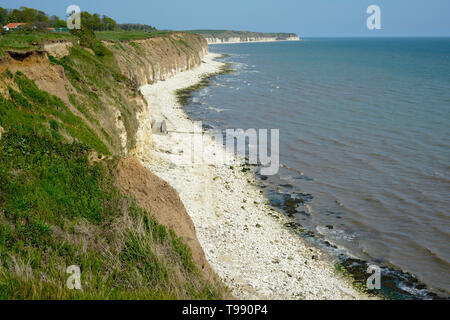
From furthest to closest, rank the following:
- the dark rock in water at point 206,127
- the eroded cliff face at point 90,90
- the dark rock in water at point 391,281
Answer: the dark rock in water at point 206,127 → the eroded cliff face at point 90,90 → the dark rock in water at point 391,281

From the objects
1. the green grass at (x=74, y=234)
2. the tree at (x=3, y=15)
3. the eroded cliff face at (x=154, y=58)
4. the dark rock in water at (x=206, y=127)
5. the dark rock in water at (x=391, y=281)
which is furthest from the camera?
the tree at (x=3, y=15)

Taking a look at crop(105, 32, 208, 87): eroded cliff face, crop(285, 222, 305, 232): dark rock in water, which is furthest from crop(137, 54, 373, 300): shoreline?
crop(105, 32, 208, 87): eroded cliff face

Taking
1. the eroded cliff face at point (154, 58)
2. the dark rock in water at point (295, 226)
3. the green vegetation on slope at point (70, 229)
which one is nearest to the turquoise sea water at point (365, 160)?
the dark rock in water at point (295, 226)

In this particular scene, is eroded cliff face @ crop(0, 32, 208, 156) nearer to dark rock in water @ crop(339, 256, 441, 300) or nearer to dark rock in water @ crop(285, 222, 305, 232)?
dark rock in water @ crop(285, 222, 305, 232)

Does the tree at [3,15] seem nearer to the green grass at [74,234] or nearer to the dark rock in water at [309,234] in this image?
the green grass at [74,234]

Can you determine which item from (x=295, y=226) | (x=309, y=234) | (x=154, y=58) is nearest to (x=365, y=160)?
(x=295, y=226)

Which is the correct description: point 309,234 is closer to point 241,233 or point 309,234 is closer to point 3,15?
point 241,233
